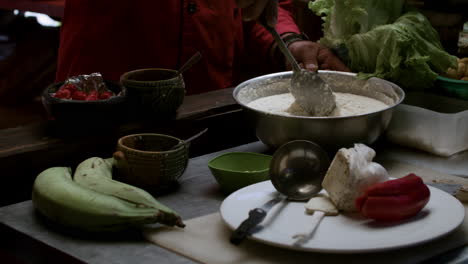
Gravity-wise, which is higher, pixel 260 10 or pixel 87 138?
pixel 260 10

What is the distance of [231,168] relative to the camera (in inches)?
71.0

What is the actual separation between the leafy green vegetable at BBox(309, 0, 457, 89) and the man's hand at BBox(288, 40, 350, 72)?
0.03 m

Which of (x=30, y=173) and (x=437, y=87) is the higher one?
(x=437, y=87)

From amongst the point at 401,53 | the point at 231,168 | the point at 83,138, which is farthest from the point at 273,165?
the point at 401,53

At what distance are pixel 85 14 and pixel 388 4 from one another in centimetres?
112

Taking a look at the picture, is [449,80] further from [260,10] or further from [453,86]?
[260,10]

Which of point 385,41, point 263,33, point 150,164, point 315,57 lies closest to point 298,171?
point 150,164

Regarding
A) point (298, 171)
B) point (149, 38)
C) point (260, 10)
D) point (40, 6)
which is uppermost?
point (260, 10)

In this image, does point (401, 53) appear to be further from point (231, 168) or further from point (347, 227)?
point (347, 227)

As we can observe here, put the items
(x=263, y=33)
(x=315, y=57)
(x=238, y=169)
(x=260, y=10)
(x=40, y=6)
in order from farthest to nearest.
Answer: (x=40, y=6) < (x=263, y=33) < (x=315, y=57) < (x=260, y=10) < (x=238, y=169)

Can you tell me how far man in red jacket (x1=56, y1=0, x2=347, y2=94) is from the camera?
255 cm

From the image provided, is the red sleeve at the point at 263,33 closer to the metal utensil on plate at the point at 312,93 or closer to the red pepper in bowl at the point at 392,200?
the metal utensil on plate at the point at 312,93

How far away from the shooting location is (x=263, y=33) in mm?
2945

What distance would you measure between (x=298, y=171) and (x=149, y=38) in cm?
119
